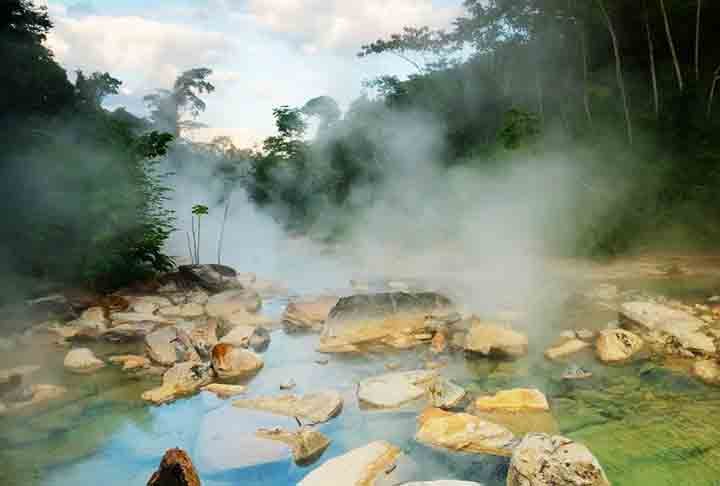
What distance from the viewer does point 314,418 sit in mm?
4477

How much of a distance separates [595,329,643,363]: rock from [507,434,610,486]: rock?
2796 millimetres

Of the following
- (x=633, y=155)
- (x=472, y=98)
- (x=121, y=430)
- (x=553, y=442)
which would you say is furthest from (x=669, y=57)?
(x=121, y=430)

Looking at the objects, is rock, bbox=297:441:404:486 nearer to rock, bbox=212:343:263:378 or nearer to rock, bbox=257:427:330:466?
rock, bbox=257:427:330:466

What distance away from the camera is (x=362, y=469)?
3514mm

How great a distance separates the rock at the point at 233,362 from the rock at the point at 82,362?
164cm

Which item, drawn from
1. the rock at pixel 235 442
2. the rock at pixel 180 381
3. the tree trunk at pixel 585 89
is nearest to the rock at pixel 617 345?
the rock at pixel 235 442

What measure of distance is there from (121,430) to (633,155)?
11.5m

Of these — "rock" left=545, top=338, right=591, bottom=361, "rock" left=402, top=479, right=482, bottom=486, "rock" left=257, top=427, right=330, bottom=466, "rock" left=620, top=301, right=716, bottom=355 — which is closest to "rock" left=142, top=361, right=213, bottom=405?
"rock" left=257, top=427, right=330, bottom=466

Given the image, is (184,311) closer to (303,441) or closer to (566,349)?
(303,441)

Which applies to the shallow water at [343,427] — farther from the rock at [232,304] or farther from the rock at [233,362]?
the rock at [232,304]

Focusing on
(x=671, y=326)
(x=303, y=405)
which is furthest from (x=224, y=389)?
(x=671, y=326)

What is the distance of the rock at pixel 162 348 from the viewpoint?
612cm

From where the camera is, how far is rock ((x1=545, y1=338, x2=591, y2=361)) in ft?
19.1

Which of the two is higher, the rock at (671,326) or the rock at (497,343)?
the rock at (671,326)
